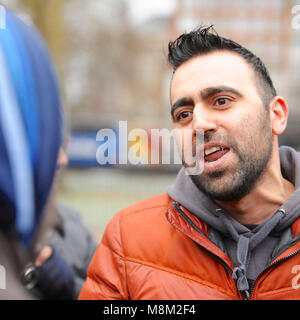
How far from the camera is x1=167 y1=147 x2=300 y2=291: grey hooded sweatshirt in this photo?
147 centimetres

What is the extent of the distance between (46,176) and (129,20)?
2162cm

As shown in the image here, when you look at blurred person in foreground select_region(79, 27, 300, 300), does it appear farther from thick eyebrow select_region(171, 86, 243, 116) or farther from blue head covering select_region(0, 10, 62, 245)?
blue head covering select_region(0, 10, 62, 245)

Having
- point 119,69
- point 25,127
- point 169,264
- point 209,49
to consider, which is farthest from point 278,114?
point 119,69

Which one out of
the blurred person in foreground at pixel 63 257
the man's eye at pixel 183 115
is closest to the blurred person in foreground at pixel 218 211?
the man's eye at pixel 183 115

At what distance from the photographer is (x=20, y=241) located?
0.92 m

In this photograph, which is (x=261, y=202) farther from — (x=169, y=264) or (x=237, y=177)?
(x=169, y=264)

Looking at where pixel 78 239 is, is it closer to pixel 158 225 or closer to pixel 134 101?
pixel 158 225

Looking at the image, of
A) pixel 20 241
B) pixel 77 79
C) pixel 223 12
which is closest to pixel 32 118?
pixel 20 241

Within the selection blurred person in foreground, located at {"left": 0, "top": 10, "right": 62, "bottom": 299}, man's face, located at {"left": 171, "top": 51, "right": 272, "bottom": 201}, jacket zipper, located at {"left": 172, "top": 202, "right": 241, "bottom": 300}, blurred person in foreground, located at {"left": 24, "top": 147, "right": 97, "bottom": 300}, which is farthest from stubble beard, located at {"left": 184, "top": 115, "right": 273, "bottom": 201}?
blurred person in foreground, located at {"left": 0, "top": 10, "right": 62, "bottom": 299}

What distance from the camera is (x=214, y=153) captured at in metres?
1.54

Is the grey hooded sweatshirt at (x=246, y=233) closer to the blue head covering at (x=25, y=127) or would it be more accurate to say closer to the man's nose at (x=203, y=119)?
the man's nose at (x=203, y=119)

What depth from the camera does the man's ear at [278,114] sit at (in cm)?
168

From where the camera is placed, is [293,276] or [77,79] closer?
A: [293,276]

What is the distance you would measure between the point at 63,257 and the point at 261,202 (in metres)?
0.98
